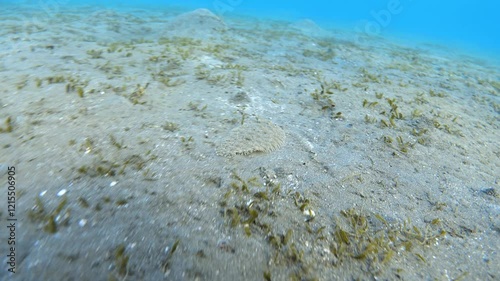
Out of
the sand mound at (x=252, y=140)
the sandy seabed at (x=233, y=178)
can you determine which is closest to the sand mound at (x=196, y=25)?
the sandy seabed at (x=233, y=178)

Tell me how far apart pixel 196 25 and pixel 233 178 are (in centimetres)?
1341

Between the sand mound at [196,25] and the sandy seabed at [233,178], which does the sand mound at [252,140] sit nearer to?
the sandy seabed at [233,178]

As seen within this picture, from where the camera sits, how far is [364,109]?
632 centimetres

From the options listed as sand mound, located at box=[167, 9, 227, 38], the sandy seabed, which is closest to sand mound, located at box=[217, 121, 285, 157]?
the sandy seabed

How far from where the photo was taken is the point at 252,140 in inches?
167

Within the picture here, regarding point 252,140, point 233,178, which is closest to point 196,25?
point 252,140

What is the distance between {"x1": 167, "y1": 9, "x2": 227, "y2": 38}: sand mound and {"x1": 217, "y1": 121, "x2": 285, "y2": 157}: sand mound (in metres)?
9.72

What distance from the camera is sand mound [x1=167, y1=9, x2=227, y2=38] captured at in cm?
1312

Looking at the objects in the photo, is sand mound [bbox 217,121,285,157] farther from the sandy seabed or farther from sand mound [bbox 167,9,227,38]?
sand mound [bbox 167,9,227,38]

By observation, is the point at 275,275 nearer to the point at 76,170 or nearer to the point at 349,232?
the point at 349,232

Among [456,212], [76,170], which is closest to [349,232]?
[456,212]

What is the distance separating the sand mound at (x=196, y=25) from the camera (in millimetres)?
13117

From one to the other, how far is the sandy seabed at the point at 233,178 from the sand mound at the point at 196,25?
21.3 feet

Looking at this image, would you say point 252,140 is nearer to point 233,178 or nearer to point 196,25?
point 233,178
